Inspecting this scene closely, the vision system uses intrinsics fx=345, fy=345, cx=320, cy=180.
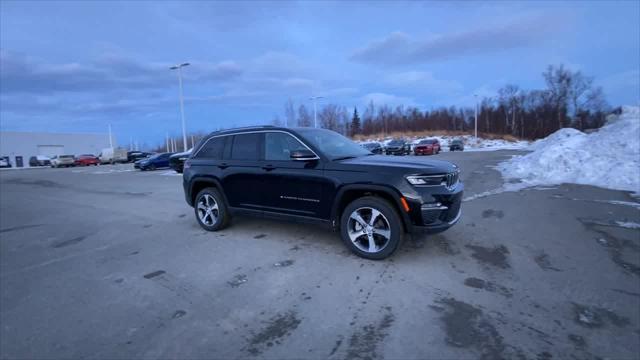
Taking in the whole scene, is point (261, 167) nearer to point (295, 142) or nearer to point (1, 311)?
point (295, 142)

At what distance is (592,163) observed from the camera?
12125 mm

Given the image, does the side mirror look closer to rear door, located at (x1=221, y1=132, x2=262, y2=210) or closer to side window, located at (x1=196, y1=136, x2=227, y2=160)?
rear door, located at (x1=221, y1=132, x2=262, y2=210)

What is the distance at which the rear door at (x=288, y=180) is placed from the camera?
5.10m

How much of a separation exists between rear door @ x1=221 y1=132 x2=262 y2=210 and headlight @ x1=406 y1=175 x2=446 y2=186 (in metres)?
2.43

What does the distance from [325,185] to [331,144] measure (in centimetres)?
93

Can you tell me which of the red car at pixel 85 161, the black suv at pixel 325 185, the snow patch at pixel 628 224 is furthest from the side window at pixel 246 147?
the red car at pixel 85 161

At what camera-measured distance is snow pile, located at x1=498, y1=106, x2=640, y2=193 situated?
1072cm

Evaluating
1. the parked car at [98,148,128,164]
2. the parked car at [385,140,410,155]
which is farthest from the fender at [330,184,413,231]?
the parked car at [98,148,128,164]

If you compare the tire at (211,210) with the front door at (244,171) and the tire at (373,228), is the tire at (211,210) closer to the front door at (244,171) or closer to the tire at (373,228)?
the front door at (244,171)

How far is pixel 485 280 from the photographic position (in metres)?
4.09

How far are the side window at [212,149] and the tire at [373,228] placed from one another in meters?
2.88

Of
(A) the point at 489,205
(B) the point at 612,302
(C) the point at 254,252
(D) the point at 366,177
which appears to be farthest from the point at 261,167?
(A) the point at 489,205

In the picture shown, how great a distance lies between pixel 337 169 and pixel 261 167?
4.76ft

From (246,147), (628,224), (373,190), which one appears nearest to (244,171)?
(246,147)
